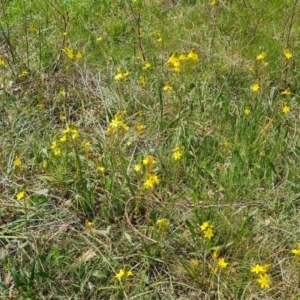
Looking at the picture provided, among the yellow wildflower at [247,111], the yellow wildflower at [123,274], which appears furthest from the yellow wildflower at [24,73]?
the yellow wildflower at [123,274]

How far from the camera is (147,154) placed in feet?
8.07

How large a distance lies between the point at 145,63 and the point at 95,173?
32.1 inches

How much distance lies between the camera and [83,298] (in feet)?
6.22

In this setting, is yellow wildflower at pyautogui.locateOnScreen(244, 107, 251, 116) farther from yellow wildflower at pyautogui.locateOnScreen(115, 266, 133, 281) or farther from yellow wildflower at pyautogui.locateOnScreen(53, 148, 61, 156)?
yellow wildflower at pyautogui.locateOnScreen(115, 266, 133, 281)

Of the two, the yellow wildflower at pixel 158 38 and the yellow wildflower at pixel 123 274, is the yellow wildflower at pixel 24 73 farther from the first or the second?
the yellow wildflower at pixel 123 274

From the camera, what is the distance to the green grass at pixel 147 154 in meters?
1.95

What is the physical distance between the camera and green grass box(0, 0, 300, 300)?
195cm

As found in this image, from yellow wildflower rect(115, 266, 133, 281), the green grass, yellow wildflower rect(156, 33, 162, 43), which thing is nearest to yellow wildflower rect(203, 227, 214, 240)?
the green grass

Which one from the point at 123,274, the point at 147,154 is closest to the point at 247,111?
the point at 147,154

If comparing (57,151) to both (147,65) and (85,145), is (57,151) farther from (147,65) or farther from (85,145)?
(147,65)

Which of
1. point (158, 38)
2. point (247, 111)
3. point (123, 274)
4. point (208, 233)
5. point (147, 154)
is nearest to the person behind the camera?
point (123, 274)

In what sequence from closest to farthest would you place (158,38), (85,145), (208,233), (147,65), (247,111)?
(208,233), (85,145), (247,111), (147,65), (158,38)

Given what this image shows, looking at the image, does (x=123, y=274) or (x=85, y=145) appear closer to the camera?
(x=123, y=274)

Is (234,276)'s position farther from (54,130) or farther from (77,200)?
(54,130)
